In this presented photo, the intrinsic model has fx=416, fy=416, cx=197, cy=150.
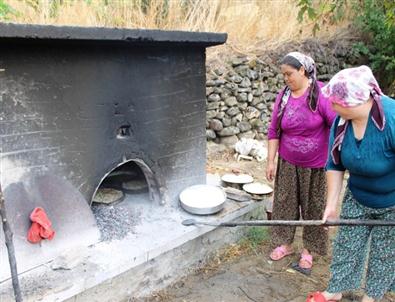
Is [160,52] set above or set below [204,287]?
above

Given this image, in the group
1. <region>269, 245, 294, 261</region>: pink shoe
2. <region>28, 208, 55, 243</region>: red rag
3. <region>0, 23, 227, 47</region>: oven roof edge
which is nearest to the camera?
<region>0, 23, 227, 47</region>: oven roof edge

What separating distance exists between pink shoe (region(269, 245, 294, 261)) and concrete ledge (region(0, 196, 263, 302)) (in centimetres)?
37

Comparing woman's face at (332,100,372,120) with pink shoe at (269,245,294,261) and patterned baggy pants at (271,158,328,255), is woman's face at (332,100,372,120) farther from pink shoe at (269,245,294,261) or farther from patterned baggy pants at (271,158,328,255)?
pink shoe at (269,245,294,261)

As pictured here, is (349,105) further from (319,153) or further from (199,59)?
(199,59)

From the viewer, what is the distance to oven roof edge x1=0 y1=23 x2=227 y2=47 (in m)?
2.09

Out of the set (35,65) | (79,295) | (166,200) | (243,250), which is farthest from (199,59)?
(79,295)

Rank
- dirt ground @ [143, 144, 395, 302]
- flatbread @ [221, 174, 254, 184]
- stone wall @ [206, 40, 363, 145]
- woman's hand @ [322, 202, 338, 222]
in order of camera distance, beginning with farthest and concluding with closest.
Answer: stone wall @ [206, 40, 363, 145]
flatbread @ [221, 174, 254, 184]
dirt ground @ [143, 144, 395, 302]
woman's hand @ [322, 202, 338, 222]

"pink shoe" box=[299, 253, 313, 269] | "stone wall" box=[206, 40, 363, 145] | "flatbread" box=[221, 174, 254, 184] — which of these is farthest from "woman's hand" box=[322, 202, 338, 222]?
"stone wall" box=[206, 40, 363, 145]

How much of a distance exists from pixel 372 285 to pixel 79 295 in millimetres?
1708

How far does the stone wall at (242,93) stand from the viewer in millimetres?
6047

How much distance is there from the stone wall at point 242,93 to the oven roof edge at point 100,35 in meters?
2.90

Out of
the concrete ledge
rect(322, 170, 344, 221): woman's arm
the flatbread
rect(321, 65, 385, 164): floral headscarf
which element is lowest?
the concrete ledge

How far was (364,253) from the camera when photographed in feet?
8.21

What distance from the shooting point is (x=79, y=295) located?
2.36 m
